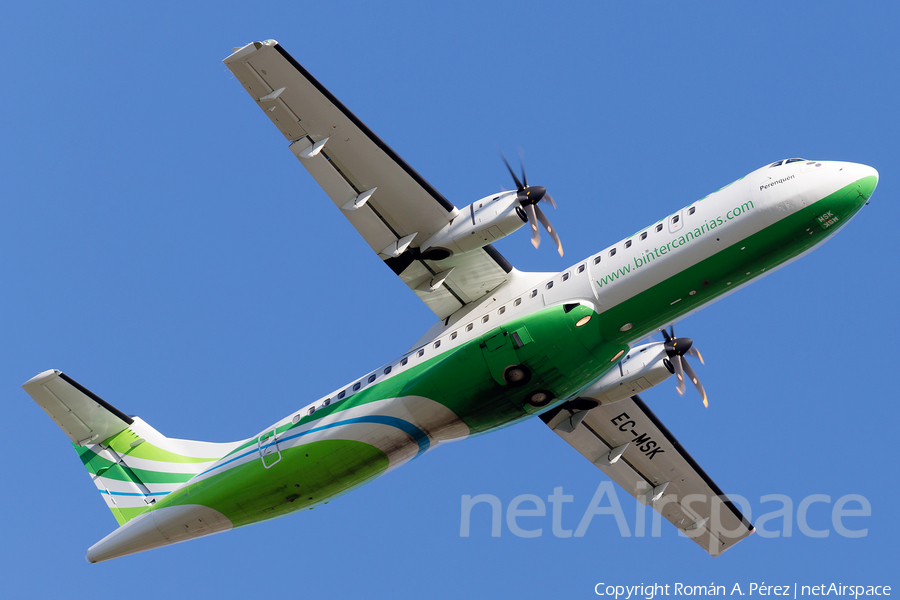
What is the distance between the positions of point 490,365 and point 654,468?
773 cm

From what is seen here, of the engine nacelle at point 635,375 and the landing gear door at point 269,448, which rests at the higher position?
the landing gear door at point 269,448

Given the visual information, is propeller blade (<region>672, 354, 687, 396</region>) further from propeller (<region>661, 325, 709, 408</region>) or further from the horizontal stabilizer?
the horizontal stabilizer

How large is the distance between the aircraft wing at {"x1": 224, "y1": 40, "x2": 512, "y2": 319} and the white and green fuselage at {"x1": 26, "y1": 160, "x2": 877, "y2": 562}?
0.68 m

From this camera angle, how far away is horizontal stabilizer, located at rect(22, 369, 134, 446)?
67.4 ft

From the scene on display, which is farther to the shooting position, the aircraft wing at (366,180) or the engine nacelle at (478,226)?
the engine nacelle at (478,226)

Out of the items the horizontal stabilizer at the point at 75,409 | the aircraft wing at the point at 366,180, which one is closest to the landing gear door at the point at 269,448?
the horizontal stabilizer at the point at 75,409

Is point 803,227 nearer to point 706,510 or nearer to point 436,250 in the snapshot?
point 436,250

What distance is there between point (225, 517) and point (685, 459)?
1159cm

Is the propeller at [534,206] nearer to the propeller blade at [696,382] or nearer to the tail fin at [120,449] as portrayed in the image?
the propeller blade at [696,382]

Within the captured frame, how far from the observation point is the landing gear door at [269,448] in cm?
1988

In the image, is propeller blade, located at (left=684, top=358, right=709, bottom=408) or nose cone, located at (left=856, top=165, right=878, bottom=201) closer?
nose cone, located at (left=856, top=165, right=878, bottom=201)

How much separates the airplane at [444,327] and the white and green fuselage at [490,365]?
0.11 feet

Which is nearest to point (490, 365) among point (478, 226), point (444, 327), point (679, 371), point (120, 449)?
point (444, 327)

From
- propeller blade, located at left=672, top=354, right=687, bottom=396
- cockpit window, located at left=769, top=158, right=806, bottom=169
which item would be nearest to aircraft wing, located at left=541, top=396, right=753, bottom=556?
propeller blade, located at left=672, top=354, right=687, bottom=396
